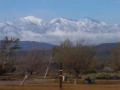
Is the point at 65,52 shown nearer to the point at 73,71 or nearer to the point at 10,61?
the point at 73,71

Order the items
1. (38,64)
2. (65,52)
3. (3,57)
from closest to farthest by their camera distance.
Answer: (38,64)
(65,52)
(3,57)

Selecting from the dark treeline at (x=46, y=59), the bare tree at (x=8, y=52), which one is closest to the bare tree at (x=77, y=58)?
the dark treeline at (x=46, y=59)

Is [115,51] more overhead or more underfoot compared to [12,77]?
more overhead

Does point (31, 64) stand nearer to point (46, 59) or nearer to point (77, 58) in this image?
point (46, 59)

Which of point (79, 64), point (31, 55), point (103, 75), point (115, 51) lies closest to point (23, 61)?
point (31, 55)

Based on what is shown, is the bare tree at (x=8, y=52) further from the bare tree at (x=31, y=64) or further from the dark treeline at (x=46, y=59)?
the bare tree at (x=31, y=64)

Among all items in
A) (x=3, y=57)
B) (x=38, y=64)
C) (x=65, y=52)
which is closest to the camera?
(x=38, y=64)

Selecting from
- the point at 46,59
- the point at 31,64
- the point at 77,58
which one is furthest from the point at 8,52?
the point at 31,64

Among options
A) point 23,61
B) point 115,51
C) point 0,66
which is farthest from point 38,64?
point 115,51

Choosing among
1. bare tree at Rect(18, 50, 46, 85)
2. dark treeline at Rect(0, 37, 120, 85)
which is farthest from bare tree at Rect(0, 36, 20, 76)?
bare tree at Rect(18, 50, 46, 85)

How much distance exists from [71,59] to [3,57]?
14.3m

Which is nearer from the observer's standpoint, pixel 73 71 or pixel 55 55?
pixel 73 71

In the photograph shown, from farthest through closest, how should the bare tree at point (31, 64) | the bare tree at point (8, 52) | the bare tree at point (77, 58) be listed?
1. the bare tree at point (8, 52)
2. the bare tree at point (77, 58)
3. the bare tree at point (31, 64)

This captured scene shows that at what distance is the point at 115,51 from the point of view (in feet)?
275
